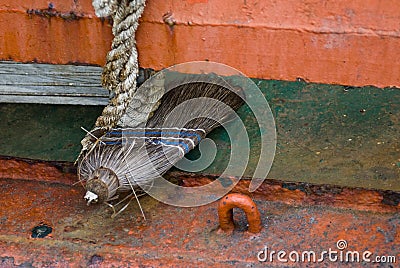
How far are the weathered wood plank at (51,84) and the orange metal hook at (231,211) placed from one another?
0.55m

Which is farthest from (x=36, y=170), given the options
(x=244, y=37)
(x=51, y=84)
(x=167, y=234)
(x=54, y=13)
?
(x=244, y=37)

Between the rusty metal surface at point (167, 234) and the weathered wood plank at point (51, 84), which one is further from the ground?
the weathered wood plank at point (51, 84)

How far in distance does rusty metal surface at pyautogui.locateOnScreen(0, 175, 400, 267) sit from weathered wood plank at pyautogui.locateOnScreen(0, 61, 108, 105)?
33 cm

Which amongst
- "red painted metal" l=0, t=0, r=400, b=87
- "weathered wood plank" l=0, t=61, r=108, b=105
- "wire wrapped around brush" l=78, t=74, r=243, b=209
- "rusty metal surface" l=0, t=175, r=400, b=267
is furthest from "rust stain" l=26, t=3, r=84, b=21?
"rusty metal surface" l=0, t=175, r=400, b=267

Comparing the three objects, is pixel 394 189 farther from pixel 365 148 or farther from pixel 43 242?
pixel 43 242

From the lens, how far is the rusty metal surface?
1.67 metres

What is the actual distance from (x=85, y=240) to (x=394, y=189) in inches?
36.9

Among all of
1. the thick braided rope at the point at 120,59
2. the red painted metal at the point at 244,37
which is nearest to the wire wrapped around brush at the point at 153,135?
the thick braided rope at the point at 120,59

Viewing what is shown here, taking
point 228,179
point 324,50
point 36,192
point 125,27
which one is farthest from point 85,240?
point 324,50

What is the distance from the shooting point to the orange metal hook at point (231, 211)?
1647 mm

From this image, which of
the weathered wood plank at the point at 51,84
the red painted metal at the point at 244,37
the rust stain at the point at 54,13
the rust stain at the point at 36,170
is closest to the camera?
the red painted metal at the point at 244,37

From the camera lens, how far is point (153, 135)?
2.00 meters

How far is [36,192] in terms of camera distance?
1977 millimetres

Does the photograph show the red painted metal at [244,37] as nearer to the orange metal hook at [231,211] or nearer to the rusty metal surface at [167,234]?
the orange metal hook at [231,211]
